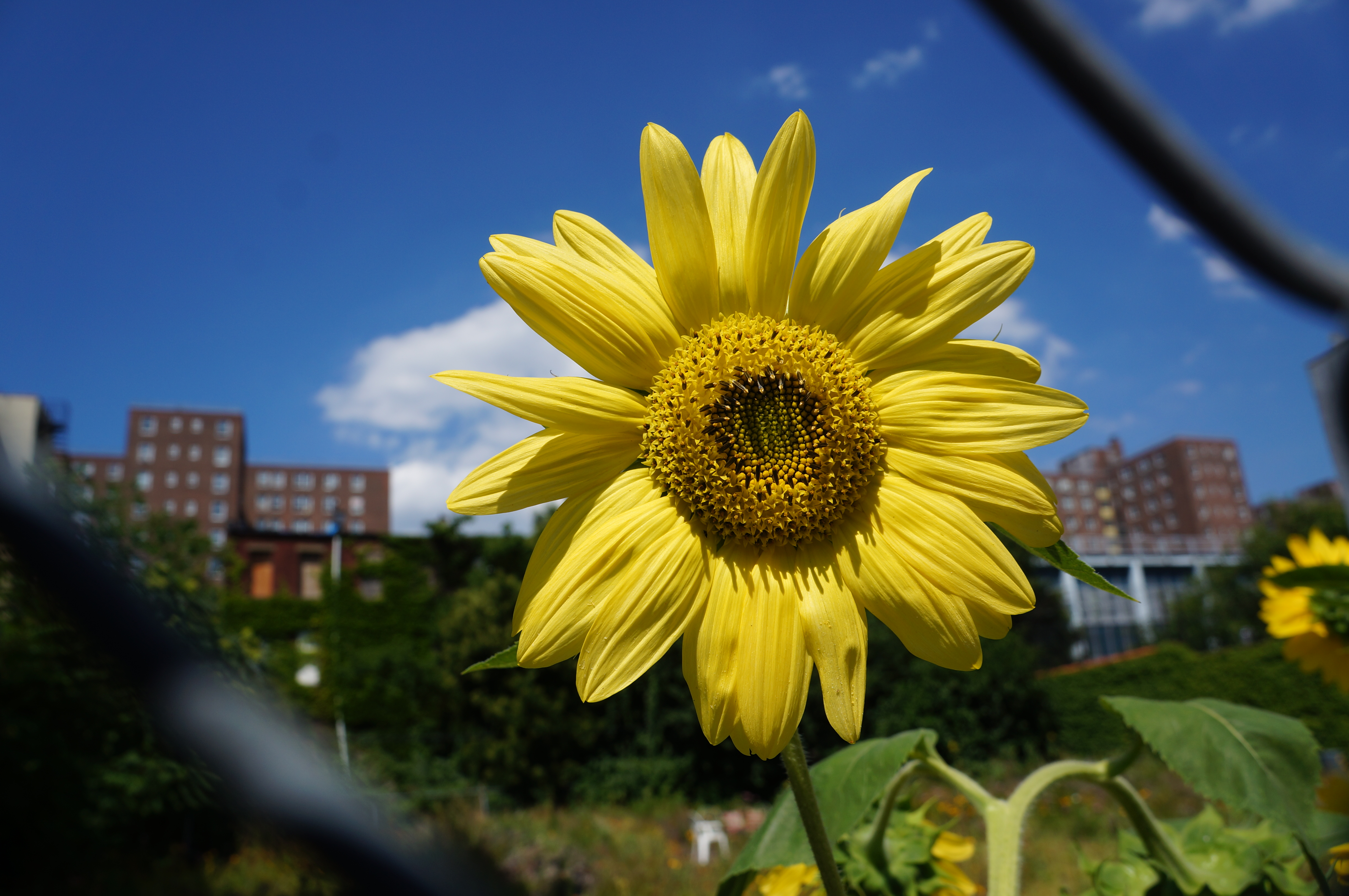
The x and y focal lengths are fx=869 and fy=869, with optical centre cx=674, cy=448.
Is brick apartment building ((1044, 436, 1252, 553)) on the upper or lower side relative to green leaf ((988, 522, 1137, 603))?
upper

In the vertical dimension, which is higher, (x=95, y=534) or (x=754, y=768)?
(x=95, y=534)

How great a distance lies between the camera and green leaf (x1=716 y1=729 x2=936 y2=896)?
3.62 feet

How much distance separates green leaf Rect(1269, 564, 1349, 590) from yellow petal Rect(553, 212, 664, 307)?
932mm

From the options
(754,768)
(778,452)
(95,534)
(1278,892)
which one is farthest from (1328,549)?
(754,768)

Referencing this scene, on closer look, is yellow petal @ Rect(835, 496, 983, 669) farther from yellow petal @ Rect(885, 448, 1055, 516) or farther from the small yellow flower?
the small yellow flower

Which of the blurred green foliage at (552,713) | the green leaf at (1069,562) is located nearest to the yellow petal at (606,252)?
the green leaf at (1069,562)

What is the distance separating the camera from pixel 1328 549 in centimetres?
234

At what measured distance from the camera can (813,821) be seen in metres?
0.84

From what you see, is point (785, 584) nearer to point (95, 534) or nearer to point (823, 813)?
point (823, 813)

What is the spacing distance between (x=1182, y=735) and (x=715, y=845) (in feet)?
47.3

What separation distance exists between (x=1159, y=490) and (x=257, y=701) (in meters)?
108

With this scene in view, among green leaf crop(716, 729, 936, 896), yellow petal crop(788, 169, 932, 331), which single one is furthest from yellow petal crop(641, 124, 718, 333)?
green leaf crop(716, 729, 936, 896)

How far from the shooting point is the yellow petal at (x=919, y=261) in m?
0.93

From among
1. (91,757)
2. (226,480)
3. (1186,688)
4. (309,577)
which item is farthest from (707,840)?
(226,480)
